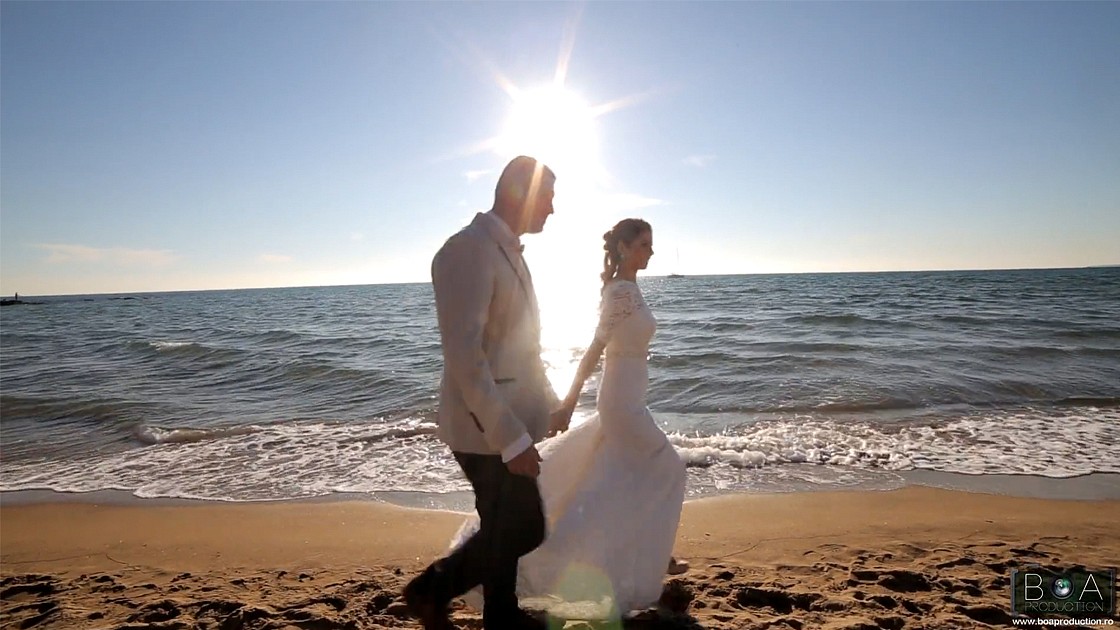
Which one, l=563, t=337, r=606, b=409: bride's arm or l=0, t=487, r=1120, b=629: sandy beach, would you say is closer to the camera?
l=563, t=337, r=606, b=409: bride's arm

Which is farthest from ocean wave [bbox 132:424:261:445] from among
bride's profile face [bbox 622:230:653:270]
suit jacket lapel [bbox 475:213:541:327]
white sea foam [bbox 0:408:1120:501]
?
suit jacket lapel [bbox 475:213:541:327]

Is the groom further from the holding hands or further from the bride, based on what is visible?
the bride

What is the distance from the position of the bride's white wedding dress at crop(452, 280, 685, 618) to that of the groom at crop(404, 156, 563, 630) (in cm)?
45

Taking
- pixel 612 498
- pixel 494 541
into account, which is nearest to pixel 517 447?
pixel 494 541

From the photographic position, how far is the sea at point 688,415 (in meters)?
6.72

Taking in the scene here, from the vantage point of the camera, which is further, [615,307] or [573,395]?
[615,307]

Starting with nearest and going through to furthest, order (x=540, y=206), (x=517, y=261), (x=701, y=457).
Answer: (x=517, y=261)
(x=540, y=206)
(x=701, y=457)

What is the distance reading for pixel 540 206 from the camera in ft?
8.00

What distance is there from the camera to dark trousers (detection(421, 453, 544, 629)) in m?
2.35

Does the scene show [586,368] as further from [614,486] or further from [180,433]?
[180,433]

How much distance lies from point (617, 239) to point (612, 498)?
1560 mm

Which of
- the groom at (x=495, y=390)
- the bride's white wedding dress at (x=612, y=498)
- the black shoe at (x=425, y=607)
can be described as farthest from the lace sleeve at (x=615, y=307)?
the black shoe at (x=425, y=607)

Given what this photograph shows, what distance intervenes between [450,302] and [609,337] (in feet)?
5.53

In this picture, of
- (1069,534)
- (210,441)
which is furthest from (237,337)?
(1069,534)
